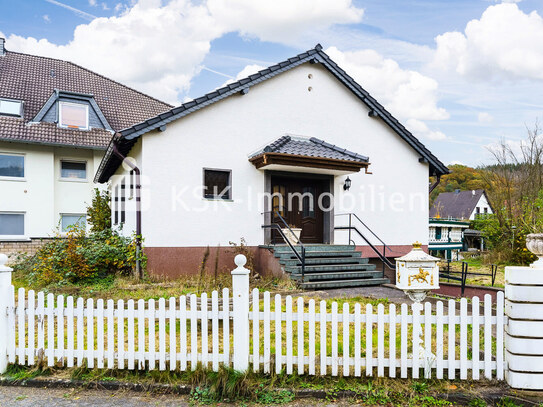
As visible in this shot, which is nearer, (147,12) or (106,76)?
(147,12)

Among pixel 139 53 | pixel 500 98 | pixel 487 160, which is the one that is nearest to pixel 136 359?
pixel 500 98

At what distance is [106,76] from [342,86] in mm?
15605

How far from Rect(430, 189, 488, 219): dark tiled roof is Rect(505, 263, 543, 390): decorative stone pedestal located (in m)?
45.9

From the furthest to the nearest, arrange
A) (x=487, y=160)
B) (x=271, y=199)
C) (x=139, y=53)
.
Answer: (x=487, y=160)
(x=139, y=53)
(x=271, y=199)

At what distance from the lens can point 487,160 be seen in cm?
2253

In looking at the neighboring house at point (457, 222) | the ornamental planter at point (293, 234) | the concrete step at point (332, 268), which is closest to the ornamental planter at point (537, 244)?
the concrete step at point (332, 268)

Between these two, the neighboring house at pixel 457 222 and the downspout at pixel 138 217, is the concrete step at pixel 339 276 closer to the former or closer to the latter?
the downspout at pixel 138 217

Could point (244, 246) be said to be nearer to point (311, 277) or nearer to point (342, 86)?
point (311, 277)

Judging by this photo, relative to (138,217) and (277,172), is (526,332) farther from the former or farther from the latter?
(138,217)

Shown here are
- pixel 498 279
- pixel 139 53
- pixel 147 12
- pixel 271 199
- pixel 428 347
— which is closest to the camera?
pixel 428 347

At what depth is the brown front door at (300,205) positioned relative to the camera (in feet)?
39.1

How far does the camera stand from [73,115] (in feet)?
59.3

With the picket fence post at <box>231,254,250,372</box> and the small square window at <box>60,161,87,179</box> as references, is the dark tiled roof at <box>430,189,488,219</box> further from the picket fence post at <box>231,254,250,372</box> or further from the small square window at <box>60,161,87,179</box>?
the picket fence post at <box>231,254,250,372</box>

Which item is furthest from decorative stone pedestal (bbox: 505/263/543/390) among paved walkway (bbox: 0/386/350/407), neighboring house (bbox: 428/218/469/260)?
neighboring house (bbox: 428/218/469/260)
